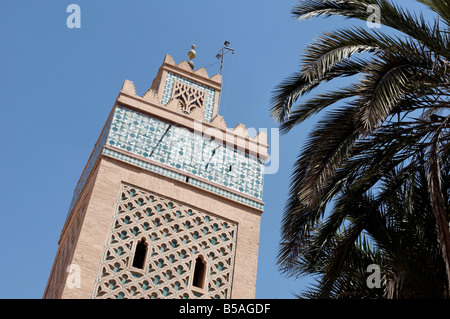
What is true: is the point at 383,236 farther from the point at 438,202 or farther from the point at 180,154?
the point at 180,154

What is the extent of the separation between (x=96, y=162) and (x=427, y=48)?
5289 mm

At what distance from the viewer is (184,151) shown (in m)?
10.5

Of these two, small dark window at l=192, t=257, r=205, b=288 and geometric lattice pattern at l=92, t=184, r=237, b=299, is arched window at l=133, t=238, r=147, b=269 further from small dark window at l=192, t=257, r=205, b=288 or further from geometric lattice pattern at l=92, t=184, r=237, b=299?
small dark window at l=192, t=257, r=205, b=288

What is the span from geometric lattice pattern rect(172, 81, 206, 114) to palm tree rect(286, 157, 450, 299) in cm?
484

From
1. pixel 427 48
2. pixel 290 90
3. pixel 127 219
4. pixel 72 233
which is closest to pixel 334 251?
pixel 290 90

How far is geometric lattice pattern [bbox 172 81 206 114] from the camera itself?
11336mm

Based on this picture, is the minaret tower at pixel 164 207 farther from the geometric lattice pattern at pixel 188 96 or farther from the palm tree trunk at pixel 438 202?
the palm tree trunk at pixel 438 202

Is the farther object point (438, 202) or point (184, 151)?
point (184, 151)

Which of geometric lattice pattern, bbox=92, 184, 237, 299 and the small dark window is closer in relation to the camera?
geometric lattice pattern, bbox=92, 184, 237, 299

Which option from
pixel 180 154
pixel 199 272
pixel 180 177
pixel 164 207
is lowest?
pixel 199 272

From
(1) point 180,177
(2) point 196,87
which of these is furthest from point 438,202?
(2) point 196,87

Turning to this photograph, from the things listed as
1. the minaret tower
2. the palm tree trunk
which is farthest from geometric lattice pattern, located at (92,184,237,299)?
the palm tree trunk

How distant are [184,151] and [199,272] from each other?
176 cm

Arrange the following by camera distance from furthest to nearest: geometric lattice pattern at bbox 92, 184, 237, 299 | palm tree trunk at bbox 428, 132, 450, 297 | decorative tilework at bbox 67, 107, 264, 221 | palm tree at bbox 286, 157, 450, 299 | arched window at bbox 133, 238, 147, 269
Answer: decorative tilework at bbox 67, 107, 264, 221 → arched window at bbox 133, 238, 147, 269 → geometric lattice pattern at bbox 92, 184, 237, 299 → palm tree at bbox 286, 157, 450, 299 → palm tree trunk at bbox 428, 132, 450, 297
